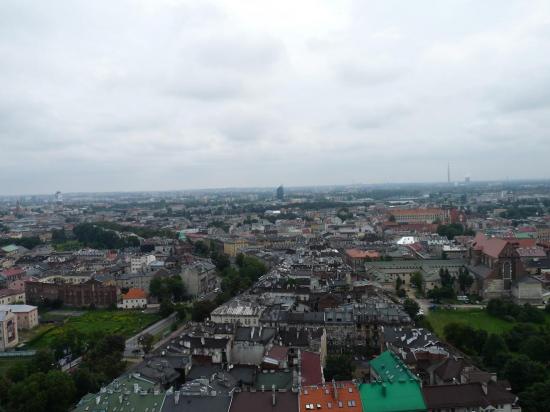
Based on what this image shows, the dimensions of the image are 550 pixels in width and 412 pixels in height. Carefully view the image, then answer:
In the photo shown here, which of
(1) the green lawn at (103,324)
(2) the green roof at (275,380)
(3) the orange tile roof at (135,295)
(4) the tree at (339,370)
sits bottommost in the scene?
(1) the green lawn at (103,324)

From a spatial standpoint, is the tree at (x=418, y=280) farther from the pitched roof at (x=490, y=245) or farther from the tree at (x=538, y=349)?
the tree at (x=538, y=349)

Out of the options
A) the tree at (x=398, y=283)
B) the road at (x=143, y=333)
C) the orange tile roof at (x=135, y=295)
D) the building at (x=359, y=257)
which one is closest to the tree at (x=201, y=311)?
the road at (x=143, y=333)

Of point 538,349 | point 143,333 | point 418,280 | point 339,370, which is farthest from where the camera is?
point 418,280

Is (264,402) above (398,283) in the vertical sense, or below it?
above

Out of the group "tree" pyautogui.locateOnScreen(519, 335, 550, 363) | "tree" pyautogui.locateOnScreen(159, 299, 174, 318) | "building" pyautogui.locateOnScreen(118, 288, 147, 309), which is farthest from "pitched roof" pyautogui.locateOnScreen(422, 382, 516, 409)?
"building" pyautogui.locateOnScreen(118, 288, 147, 309)

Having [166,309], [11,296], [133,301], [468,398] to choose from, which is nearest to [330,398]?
[468,398]

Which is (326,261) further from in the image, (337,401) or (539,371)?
(337,401)

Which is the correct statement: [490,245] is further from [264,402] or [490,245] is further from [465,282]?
[264,402]
